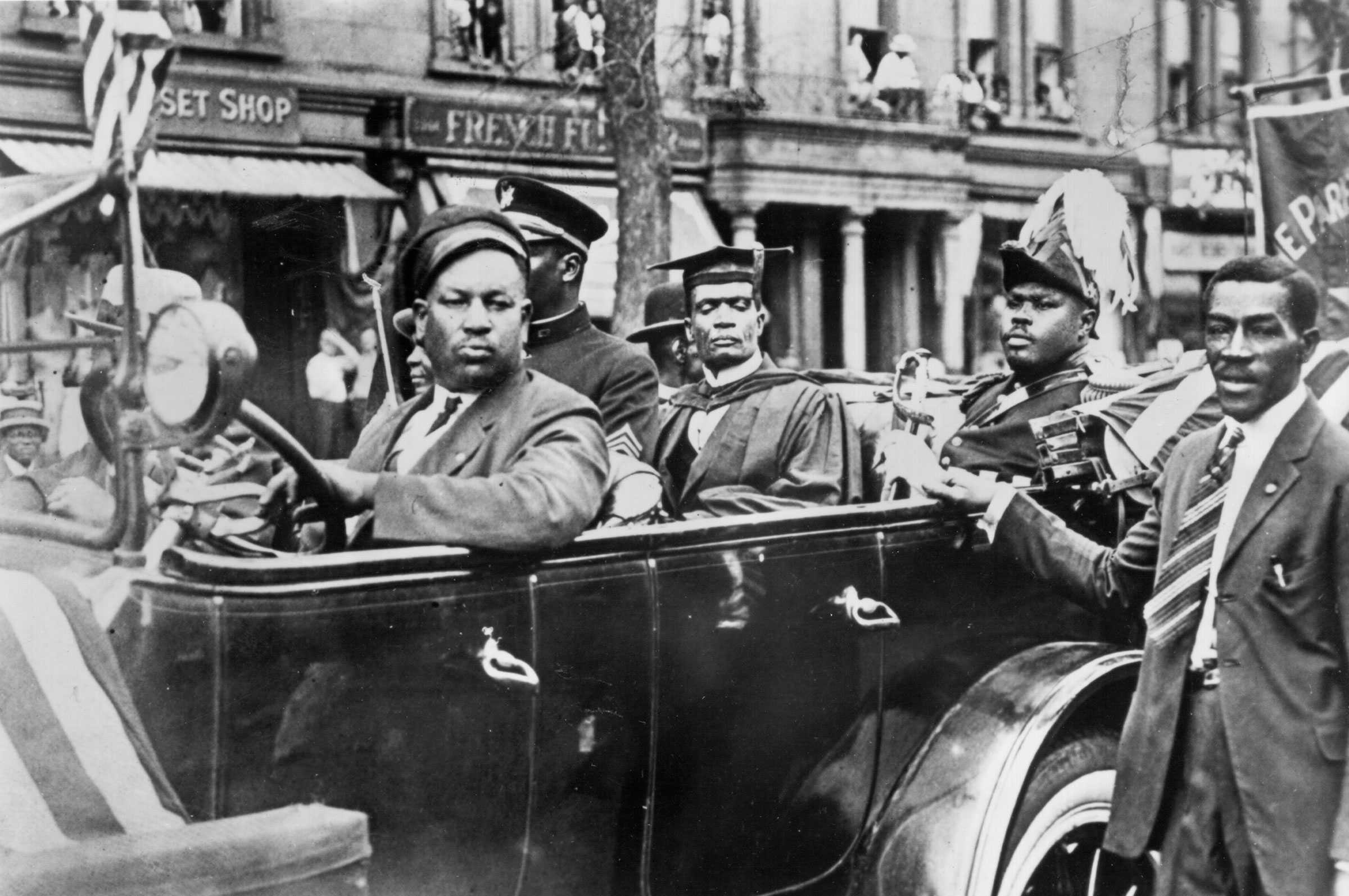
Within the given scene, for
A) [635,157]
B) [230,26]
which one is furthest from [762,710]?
[230,26]

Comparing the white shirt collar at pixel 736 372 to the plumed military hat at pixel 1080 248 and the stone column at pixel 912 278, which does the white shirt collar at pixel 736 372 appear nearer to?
the plumed military hat at pixel 1080 248

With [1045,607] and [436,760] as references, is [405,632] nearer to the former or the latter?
[436,760]

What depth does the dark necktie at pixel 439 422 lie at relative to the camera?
3135 millimetres

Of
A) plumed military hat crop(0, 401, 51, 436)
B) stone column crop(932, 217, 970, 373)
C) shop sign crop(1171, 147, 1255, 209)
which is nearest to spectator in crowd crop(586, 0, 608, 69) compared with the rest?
stone column crop(932, 217, 970, 373)

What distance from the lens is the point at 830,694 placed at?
3.24 metres

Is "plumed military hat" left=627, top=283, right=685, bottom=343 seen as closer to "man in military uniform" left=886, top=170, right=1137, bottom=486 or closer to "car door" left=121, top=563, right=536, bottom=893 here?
"man in military uniform" left=886, top=170, right=1137, bottom=486

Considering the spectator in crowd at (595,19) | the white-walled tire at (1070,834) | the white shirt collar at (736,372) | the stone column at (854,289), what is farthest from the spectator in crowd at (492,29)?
the white-walled tire at (1070,834)

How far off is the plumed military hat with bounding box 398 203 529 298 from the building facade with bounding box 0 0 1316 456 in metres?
5.79

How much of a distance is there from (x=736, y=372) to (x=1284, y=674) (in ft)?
6.61

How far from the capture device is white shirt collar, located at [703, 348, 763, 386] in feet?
15.1

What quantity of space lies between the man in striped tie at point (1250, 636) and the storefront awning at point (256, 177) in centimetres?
862

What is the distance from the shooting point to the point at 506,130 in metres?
15.0

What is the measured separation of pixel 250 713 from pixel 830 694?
4.24ft

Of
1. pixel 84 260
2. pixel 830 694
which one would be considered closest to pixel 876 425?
pixel 830 694
